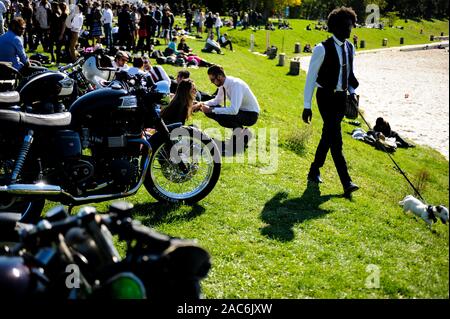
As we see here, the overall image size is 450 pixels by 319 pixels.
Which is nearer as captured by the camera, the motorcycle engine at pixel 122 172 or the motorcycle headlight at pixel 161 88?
the motorcycle engine at pixel 122 172

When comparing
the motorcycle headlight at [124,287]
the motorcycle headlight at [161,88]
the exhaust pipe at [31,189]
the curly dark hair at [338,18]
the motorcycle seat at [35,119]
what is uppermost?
the curly dark hair at [338,18]

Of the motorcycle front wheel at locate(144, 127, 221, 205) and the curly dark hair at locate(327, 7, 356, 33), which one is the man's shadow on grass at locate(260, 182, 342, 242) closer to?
the motorcycle front wheel at locate(144, 127, 221, 205)

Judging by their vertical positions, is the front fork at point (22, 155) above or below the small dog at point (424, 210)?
above

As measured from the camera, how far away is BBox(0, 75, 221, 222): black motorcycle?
4.55 meters

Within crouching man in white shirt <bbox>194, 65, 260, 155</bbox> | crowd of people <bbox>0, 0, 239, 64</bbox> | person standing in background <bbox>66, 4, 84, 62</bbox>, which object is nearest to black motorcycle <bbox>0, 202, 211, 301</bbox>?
crouching man in white shirt <bbox>194, 65, 260, 155</bbox>

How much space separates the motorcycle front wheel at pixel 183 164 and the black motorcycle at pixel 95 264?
327 cm

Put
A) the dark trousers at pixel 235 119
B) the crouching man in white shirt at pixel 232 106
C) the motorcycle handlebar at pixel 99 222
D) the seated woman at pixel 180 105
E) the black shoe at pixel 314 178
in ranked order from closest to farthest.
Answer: the motorcycle handlebar at pixel 99 222, the seated woman at pixel 180 105, the black shoe at pixel 314 178, the crouching man in white shirt at pixel 232 106, the dark trousers at pixel 235 119

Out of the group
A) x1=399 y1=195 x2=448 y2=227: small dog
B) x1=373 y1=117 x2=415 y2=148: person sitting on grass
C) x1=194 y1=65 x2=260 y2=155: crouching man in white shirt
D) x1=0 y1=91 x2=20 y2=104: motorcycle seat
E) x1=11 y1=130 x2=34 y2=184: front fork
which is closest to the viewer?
x1=11 y1=130 x2=34 y2=184: front fork

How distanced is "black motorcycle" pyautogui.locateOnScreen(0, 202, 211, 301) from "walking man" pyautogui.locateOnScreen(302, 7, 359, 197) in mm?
4575

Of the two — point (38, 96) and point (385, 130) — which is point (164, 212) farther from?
point (385, 130)

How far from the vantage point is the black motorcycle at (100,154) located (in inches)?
179

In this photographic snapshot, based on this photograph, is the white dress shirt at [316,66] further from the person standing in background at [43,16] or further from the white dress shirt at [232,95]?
the person standing in background at [43,16]

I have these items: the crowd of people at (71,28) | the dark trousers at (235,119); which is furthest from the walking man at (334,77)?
the crowd of people at (71,28)
